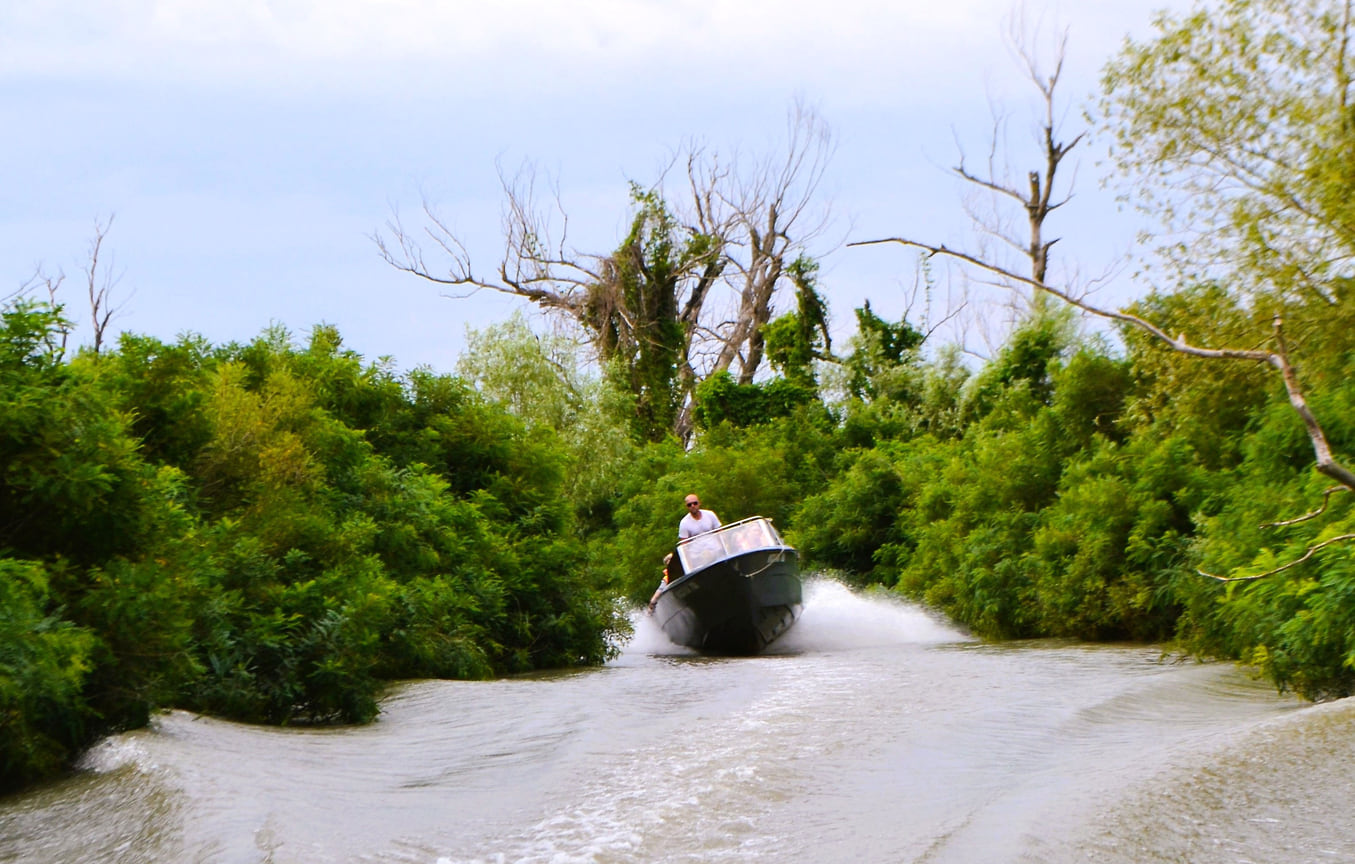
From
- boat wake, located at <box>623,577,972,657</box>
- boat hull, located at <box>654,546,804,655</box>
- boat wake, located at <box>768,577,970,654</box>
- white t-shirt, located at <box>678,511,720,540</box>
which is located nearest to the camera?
boat hull, located at <box>654,546,804,655</box>

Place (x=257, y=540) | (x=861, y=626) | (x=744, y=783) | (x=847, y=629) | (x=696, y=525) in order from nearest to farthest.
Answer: (x=744, y=783) < (x=257, y=540) < (x=696, y=525) < (x=847, y=629) < (x=861, y=626)

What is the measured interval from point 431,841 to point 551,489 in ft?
51.6

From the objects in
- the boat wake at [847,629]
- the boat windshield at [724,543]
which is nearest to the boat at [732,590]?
the boat windshield at [724,543]

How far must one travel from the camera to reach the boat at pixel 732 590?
22891 millimetres

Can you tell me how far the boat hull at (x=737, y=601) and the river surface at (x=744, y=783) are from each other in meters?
8.73

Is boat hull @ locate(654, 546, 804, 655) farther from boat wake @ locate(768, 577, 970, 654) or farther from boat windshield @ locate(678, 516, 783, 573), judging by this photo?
boat wake @ locate(768, 577, 970, 654)

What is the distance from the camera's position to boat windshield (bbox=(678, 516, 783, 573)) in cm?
2356

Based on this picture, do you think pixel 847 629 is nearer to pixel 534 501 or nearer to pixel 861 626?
pixel 861 626

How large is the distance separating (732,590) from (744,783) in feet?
47.3

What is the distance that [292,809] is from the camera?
7566 mm

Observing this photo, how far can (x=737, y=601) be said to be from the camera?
22.9 m

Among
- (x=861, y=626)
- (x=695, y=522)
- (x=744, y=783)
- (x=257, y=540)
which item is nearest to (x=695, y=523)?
(x=695, y=522)

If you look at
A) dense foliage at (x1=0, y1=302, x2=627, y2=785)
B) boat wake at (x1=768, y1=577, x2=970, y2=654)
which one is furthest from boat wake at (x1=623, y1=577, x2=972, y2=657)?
dense foliage at (x1=0, y1=302, x2=627, y2=785)

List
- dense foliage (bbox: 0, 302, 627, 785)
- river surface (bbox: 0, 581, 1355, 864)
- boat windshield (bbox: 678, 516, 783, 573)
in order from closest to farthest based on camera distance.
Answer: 1. river surface (bbox: 0, 581, 1355, 864)
2. dense foliage (bbox: 0, 302, 627, 785)
3. boat windshield (bbox: 678, 516, 783, 573)
